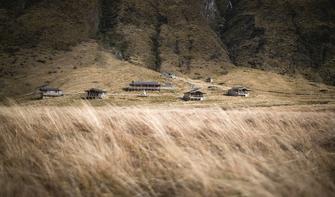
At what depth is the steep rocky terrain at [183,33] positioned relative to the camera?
479ft

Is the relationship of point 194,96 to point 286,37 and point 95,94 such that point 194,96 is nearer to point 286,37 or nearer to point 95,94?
point 95,94

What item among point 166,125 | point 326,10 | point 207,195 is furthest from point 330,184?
point 326,10

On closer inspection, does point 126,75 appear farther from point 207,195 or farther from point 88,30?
point 207,195

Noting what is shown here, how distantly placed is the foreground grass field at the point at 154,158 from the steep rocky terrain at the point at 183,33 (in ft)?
428

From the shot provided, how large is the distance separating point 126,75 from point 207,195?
375 feet

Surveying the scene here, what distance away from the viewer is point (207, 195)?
8.05 ft

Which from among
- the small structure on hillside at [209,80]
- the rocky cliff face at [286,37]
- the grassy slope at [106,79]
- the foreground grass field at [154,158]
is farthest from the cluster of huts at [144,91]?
the foreground grass field at [154,158]

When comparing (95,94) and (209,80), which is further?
(209,80)

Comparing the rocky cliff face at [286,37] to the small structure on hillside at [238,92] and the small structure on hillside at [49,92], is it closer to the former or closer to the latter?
the small structure on hillside at [238,92]


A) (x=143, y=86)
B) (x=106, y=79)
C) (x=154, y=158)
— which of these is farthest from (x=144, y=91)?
(x=154, y=158)

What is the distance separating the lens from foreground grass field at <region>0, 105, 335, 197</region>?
2596 mm

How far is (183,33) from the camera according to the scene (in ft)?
553

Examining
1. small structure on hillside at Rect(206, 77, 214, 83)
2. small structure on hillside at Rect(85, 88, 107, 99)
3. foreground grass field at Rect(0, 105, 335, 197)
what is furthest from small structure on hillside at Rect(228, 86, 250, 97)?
foreground grass field at Rect(0, 105, 335, 197)

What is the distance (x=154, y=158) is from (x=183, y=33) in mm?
169710
